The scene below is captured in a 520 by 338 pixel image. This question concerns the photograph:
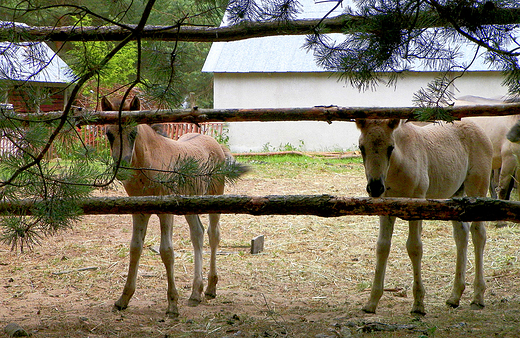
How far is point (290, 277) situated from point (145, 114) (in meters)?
2.90

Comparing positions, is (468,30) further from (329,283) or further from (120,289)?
(120,289)

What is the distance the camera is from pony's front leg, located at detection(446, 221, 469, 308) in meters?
5.06

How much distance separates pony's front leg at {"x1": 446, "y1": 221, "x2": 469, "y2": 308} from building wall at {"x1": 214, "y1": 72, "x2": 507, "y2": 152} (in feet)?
47.8

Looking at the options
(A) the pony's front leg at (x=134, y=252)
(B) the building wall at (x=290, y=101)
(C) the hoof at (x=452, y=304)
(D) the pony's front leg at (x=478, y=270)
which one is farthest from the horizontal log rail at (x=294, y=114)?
(B) the building wall at (x=290, y=101)

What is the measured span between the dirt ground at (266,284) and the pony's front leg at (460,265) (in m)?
0.13

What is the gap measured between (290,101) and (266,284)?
1518 cm

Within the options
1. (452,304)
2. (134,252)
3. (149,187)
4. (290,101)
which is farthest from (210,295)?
(290,101)

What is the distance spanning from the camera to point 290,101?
2048 centimetres

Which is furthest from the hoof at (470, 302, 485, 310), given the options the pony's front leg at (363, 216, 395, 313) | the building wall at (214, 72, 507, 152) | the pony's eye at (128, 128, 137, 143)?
the building wall at (214, 72, 507, 152)

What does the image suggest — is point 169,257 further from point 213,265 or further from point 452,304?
point 452,304

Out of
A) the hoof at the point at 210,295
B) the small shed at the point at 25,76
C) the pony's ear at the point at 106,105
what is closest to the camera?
the small shed at the point at 25,76

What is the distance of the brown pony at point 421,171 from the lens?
4461 millimetres

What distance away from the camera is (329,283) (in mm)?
5949

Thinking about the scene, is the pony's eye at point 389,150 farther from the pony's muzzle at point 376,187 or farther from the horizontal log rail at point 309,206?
the horizontal log rail at point 309,206
